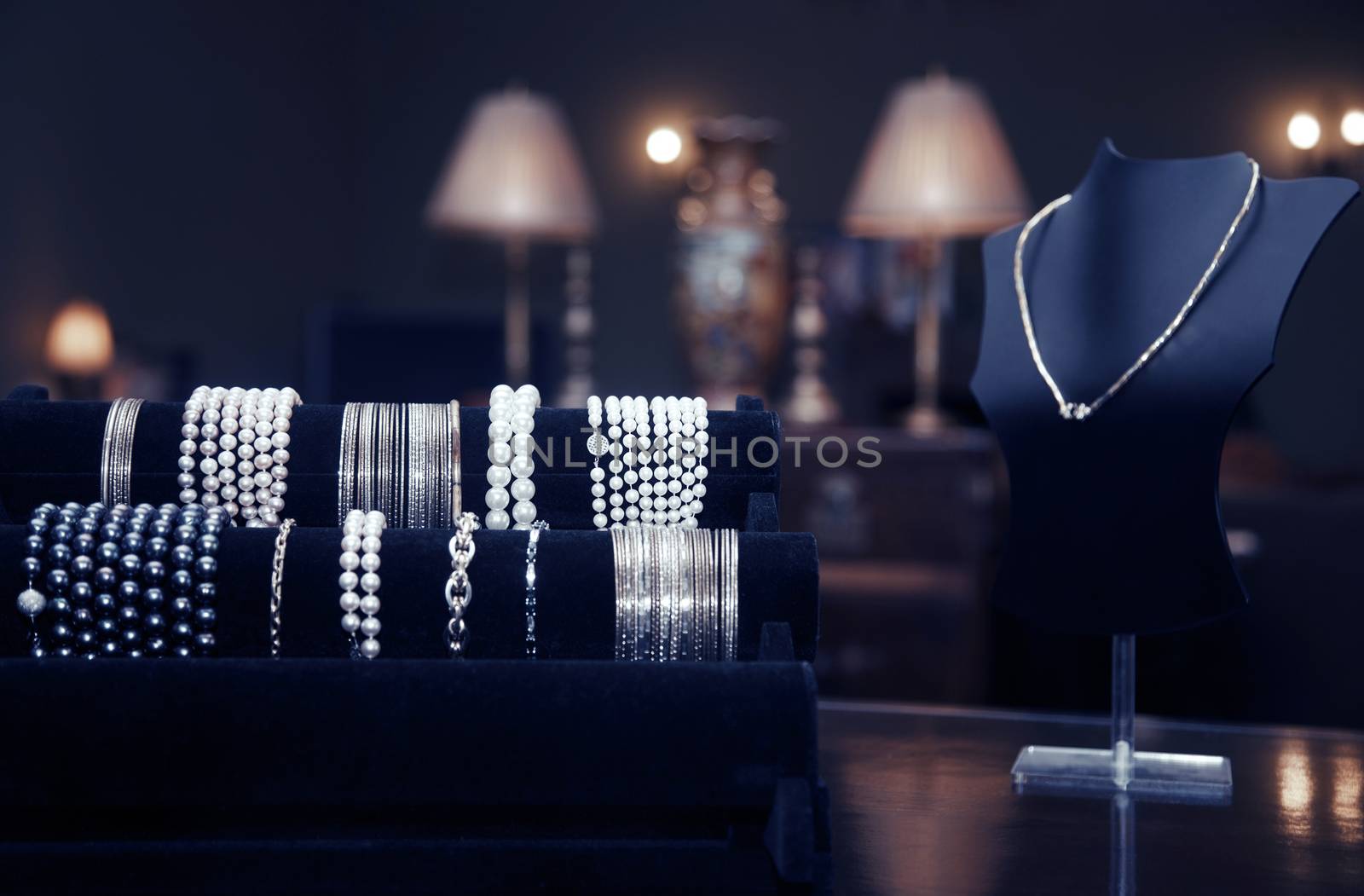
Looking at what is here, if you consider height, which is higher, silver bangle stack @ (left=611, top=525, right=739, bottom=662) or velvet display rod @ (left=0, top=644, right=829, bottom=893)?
silver bangle stack @ (left=611, top=525, right=739, bottom=662)

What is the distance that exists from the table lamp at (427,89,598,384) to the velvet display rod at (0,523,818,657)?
7.04 feet

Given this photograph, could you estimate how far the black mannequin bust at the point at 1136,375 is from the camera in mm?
826

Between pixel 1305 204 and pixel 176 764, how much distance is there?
0.77 m

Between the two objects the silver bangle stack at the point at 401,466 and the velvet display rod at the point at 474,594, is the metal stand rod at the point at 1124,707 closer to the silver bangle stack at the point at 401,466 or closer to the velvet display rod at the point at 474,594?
the velvet display rod at the point at 474,594

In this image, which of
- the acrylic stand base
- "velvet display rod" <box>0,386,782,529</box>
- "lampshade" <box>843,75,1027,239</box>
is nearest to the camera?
"velvet display rod" <box>0,386,782,529</box>

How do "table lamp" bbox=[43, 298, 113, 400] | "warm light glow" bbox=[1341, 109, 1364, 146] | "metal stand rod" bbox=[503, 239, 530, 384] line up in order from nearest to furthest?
"table lamp" bbox=[43, 298, 113, 400]
"metal stand rod" bbox=[503, 239, 530, 384]
"warm light glow" bbox=[1341, 109, 1364, 146]

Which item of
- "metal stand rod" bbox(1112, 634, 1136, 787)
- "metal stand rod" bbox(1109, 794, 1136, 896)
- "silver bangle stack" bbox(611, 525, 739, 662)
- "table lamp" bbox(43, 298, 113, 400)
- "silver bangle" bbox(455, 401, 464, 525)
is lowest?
"metal stand rod" bbox(1109, 794, 1136, 896)

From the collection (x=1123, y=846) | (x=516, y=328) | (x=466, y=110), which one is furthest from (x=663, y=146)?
(x=1123, y=846)

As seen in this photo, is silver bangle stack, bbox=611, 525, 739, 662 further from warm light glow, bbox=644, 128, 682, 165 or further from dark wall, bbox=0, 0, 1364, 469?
warm light glow, bbox=644, 128, 682, 165

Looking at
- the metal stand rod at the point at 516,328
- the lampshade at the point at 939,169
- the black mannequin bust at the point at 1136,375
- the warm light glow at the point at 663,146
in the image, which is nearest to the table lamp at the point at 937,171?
the lampshade at the point at 939,169

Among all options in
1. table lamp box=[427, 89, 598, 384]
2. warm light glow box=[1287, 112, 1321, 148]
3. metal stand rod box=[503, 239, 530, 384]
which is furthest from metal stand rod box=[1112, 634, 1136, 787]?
warm light glow box=[1287, 112, 1321, 148]

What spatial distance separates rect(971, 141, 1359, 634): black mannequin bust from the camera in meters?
0.83

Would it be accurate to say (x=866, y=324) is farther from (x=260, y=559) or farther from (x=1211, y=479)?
(x=260, y=559)

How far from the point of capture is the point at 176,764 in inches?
22.0
